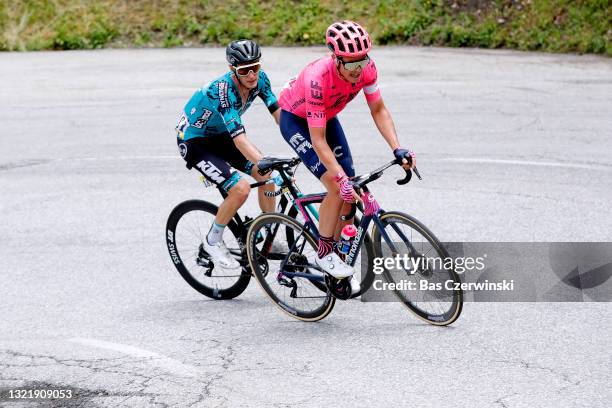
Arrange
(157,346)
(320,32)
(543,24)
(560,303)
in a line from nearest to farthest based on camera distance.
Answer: (157,346)
(560,303)
(543,24)
(320,32)

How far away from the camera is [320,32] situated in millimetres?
21203

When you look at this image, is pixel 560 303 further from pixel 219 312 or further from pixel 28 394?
pixel 28 394

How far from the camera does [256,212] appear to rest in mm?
10367

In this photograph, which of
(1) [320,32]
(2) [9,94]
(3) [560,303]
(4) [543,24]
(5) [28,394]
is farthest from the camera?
(1) [320,32]

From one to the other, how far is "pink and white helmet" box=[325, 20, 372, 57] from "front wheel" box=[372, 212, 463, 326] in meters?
1.13

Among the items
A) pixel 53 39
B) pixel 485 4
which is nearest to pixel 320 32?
pixel 485 4

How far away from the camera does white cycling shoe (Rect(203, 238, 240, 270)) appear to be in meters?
7.60

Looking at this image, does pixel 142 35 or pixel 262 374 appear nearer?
pixel 262 374

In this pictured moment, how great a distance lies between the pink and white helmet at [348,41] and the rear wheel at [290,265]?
1.39 m

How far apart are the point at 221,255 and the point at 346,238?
1.14 meters

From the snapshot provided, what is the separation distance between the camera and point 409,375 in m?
6.23

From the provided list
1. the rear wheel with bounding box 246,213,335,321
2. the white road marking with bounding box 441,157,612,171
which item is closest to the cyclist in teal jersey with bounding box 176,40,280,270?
the rear wheel with bounding box 246,213,335,321

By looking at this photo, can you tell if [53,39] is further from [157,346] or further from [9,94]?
[157,346]

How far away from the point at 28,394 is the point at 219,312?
6.12 feet
